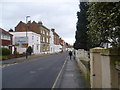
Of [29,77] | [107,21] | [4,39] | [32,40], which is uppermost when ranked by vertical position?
[32,40]

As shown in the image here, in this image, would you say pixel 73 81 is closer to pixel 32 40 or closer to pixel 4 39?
pixel 4 39

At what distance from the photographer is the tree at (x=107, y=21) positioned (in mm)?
5258

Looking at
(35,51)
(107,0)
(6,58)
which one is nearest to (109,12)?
(107,0)

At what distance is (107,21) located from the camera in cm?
550

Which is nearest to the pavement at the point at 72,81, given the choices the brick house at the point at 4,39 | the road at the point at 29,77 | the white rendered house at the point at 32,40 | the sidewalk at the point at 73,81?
the sidewalk at the point at 73,81

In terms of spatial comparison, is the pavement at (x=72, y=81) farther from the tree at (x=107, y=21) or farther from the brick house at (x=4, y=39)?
the brick house at (x=4, y=39)

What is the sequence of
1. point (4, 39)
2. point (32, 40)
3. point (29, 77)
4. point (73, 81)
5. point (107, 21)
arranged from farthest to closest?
point (32, 40) < point (4, 39) < point (29, 77) < point (73, 81) < point (107, 21)

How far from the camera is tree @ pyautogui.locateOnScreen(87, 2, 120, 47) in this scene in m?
5.26

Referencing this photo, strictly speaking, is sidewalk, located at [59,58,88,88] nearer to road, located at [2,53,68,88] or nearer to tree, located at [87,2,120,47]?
road, located at [2,53,68,88]

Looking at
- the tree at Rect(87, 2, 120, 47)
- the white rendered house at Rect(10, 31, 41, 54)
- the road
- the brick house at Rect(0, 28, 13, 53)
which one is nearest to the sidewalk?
the road

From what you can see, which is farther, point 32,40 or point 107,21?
point 32,40

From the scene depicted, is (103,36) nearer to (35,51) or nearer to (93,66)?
(93,66)

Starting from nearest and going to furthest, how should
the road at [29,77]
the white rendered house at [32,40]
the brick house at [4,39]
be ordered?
the road at [29,77] < the brick house at [4,39] < the white rendered house at [32,40]

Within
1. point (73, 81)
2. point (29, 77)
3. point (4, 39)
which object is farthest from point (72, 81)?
point (4, 39)
